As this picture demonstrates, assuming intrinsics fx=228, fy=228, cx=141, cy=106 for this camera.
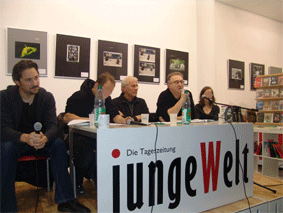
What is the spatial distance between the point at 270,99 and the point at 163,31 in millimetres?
2473

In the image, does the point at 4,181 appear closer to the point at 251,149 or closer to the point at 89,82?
the point at 89,82

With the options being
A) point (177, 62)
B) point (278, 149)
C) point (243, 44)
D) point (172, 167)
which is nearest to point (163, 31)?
point (177, 62)

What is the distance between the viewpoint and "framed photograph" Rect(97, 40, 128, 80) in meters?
3.34

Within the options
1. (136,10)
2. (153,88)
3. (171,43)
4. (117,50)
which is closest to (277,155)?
(153,88)

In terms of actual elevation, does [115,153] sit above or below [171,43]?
below

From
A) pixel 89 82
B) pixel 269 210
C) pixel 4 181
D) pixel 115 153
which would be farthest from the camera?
pixel 89 82

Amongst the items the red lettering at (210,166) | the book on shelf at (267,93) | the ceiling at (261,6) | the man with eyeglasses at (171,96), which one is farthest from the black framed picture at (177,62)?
the red lettering at (210,166)

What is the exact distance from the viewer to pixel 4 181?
1556mm

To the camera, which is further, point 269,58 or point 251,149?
point 269,58

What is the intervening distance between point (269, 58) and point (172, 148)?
4.84 meters

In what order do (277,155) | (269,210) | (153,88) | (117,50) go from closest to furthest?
(269,210)
(277,155)
(117,50)
(153,88)

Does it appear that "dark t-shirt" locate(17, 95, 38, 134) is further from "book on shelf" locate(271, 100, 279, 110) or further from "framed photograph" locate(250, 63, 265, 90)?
"framed photograph" locate(250, 63, 265, 90)

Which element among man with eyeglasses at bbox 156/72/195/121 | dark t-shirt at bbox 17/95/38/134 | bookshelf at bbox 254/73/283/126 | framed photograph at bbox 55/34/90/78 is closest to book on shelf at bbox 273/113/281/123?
bookshelf at bbox 254/73/283/126

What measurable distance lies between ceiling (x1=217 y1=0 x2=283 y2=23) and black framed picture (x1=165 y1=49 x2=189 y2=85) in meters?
1.55
